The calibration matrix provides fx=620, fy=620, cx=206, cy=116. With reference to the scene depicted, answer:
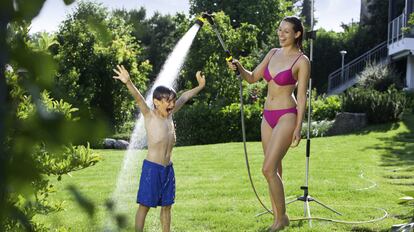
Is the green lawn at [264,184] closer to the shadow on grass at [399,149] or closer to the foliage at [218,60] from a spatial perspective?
the shadow on grass at [399,149]

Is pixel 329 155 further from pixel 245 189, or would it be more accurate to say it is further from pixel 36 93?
pixel 36 93

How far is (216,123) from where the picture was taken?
52.1ft

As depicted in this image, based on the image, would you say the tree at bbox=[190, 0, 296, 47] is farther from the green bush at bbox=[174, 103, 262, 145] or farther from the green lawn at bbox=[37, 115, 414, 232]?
the green lawn at bbox=[37, 115, 414, 232]

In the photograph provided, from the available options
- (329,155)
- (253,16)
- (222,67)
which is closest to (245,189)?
(329,155)

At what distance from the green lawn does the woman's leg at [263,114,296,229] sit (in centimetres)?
41

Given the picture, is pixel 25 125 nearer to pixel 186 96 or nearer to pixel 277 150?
pixel 186 96

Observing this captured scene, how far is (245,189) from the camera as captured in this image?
299 inches

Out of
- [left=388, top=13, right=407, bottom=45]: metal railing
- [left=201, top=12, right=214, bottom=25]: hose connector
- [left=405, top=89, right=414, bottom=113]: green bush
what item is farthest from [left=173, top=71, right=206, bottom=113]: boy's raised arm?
[left=388, top=13, right=407, bottom=45]: metal railing

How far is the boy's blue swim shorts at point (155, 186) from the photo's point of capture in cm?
428

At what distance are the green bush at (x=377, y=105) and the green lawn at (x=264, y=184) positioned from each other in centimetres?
192

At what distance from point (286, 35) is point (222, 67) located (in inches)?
486

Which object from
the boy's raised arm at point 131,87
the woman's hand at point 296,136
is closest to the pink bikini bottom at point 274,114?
the woman's hand at point 296,136

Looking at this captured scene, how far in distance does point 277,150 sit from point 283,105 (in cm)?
38

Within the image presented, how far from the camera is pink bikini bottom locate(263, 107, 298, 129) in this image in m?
5.05
